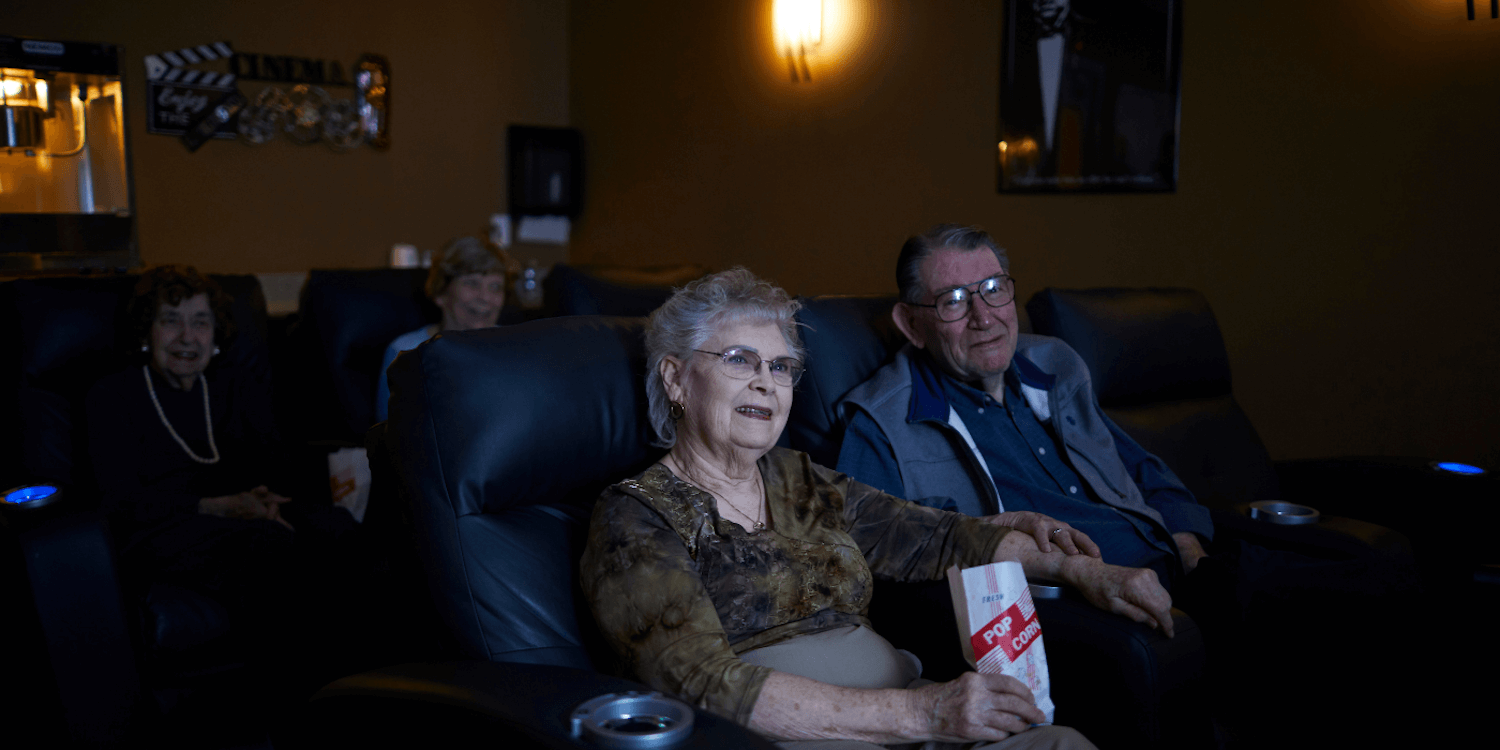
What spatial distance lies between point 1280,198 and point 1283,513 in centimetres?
126

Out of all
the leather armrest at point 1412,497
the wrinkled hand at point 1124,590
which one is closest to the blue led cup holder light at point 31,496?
the wrinkled hand at point 1124,590

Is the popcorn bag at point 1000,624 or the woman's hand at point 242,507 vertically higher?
the popcorn bag at point 1000,624

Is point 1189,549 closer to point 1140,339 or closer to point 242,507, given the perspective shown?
point 1140,339

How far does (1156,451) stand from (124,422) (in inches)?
97.0

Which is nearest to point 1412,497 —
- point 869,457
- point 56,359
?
point 869,457

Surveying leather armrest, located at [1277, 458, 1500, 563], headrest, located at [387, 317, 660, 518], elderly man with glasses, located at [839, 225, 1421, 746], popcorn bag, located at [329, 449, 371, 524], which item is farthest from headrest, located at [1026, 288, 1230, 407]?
popcorn bag, located at [329, 449, 371, 524]

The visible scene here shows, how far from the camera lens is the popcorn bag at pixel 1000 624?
1293 millimetres

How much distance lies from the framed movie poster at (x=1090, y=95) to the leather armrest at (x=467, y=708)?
2545 millimetres

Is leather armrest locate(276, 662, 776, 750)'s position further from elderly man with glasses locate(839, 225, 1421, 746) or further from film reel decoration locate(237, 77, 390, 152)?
film reel decoration locate(237, 77, 390, 152)

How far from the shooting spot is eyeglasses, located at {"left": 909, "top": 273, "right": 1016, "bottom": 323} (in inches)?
77.2

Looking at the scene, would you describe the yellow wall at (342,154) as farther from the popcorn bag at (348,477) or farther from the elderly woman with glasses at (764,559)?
the elderly woman with glasses at (764,559)

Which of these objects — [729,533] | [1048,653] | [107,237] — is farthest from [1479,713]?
[107,237]

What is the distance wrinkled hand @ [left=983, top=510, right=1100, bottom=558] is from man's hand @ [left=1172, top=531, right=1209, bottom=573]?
442 mm

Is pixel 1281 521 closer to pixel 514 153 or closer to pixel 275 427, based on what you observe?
pixel 275 427
